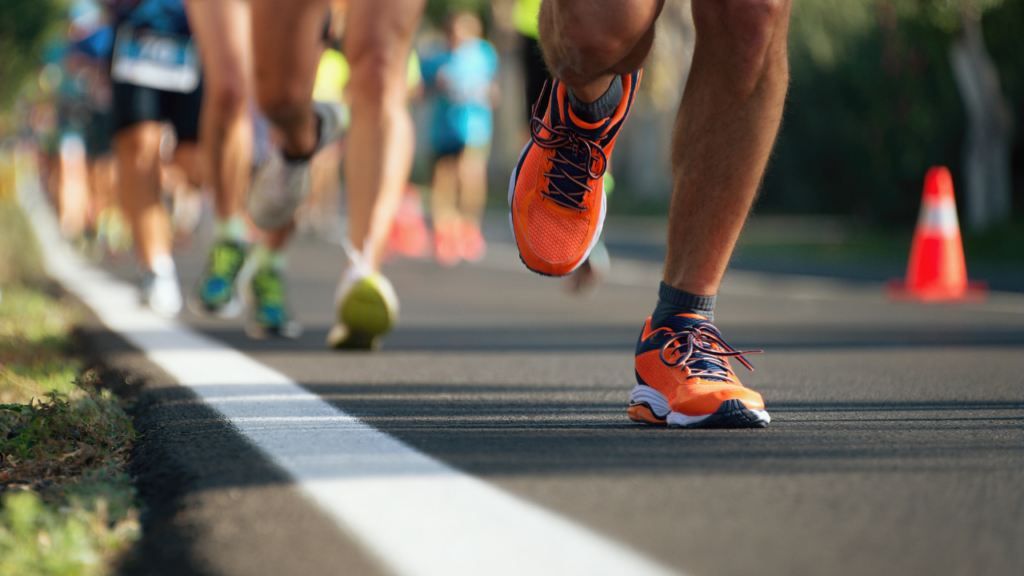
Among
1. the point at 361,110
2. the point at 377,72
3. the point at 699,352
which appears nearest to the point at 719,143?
the point at 699,352

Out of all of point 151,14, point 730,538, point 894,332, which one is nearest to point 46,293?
point 151,14

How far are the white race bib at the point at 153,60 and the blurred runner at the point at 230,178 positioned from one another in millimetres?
905

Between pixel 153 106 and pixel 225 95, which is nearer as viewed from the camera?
pixel 225 95

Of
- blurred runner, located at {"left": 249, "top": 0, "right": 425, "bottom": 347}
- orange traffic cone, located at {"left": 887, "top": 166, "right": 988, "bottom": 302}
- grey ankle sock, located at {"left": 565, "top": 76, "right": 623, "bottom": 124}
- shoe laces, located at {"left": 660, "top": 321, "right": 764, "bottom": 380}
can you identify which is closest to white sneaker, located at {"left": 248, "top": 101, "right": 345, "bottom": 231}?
blurred runner, located at {"left": 249, "top": 0, "right": 425, "bottom": 347}

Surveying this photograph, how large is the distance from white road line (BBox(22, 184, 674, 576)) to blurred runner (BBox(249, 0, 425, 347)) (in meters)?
1.04

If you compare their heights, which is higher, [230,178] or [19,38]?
[19,38]

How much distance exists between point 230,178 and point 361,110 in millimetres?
1123

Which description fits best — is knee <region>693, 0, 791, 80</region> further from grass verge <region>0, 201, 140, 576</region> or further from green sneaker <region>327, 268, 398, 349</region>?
green sneaker <region>327, 268, 398, 349</region>

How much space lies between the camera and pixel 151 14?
6348 millimetres

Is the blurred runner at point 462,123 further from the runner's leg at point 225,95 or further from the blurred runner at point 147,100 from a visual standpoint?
the runner's leg at point 225,95

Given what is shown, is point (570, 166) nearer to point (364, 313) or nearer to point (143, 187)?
point (364, 313)

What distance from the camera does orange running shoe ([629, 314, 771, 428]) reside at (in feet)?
8.92

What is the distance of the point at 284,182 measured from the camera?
4820mm

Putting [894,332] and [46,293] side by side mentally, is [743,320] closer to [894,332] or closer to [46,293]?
[894,332]
